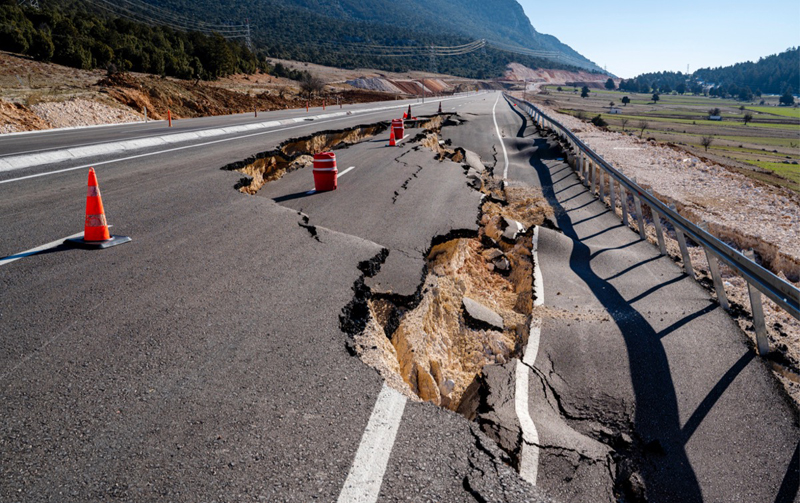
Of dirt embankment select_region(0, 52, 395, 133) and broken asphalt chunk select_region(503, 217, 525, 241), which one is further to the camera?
dirt embankment select_region(0, 52, 395, 133)

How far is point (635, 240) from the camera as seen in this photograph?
8898 millimetres

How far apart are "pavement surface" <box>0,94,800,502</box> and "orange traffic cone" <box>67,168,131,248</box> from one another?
0.64 ft

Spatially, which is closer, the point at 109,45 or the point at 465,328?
the point at 465,328

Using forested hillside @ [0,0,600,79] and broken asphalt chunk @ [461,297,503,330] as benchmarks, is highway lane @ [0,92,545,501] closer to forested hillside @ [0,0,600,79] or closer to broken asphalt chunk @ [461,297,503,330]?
broken asphalt chunk @ [461,297,503,330]

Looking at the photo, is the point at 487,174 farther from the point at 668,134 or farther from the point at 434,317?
the point at 668,134

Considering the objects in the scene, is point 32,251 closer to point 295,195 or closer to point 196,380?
point 196,380

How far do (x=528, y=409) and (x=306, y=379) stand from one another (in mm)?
1944

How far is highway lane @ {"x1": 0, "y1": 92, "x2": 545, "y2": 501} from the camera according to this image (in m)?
2.44

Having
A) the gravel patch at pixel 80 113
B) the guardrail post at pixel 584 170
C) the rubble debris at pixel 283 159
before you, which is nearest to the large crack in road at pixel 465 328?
the rubble debris at pixel 283 159

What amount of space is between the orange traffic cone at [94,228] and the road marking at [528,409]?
4.61m

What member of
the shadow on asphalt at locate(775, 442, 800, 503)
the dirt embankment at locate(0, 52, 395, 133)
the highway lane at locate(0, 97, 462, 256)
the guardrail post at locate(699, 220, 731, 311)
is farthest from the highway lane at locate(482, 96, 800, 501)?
the dirt embankment at locate(0, 52, 395, 133)

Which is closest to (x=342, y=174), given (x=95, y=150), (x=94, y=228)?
(x=95, y=150)

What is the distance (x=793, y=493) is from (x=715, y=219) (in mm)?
9358

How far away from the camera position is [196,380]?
318cm
